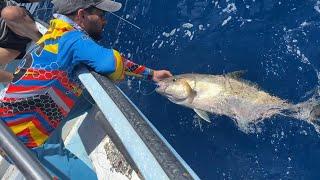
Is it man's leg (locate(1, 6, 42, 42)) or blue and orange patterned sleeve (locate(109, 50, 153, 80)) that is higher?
blue and orange patterned sleeve (locate(109, 50, 153, 80))

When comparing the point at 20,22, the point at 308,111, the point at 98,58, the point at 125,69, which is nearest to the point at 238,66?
the point at 308,111

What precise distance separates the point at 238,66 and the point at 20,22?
254 cm

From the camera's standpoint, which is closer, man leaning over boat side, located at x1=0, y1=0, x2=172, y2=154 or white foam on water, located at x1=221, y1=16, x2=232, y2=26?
man leaning over boat side, located at x1=0, y1=0, x2=172, y2=154

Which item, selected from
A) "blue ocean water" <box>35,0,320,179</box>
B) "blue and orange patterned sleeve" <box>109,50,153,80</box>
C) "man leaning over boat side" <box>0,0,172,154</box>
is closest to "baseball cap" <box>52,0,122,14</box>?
"man leaning over boat side" <box>0,0,172,154</box>

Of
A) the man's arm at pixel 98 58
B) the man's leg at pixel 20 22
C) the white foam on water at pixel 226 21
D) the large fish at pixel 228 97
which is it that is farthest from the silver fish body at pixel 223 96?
the man's leg at pixel 20 22

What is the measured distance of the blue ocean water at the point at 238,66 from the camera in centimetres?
498

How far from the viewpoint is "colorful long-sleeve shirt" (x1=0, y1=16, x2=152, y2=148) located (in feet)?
12.5

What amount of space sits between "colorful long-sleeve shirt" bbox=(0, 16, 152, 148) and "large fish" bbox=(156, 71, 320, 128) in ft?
3.14

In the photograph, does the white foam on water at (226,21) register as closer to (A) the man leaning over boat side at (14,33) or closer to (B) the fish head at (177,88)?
(B) the fish head at (177,88)

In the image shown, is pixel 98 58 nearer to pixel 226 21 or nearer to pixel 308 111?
pixel 308 111

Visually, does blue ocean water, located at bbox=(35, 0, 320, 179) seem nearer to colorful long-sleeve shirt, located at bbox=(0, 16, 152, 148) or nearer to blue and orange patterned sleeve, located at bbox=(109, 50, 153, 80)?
blue and orange patterned sleeve, located at bbox=(109, 50, 153, 80)

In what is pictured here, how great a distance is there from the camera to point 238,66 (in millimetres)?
5711

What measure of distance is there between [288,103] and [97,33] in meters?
2.21

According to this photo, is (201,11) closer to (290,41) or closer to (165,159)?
(290,41)
